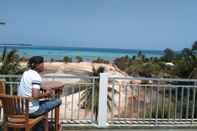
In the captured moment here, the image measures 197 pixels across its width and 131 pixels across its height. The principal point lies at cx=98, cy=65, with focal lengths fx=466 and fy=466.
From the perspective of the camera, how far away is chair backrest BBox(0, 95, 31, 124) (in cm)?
626

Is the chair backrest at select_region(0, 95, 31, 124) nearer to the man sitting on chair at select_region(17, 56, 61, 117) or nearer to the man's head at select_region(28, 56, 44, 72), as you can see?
the man sitting on chair at select_region(17, 56, 61, 117)

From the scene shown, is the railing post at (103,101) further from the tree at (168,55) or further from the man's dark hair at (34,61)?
the tree at (168,55)

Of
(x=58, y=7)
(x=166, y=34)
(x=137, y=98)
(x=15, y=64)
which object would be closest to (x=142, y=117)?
(x=137, y=98)

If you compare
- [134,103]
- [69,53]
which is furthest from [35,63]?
[69,53]

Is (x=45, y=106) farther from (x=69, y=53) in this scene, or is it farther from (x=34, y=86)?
(x=69, y=53)

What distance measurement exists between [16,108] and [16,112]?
66 millimetres

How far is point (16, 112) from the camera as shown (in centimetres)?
636

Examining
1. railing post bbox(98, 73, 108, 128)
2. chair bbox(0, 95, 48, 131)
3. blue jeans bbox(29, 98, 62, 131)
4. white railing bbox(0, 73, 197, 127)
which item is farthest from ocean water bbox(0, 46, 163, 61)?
chair bbox(0, 95, 48, 131)

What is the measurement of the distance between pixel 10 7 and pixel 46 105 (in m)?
53.2

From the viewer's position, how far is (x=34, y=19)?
68.7 m

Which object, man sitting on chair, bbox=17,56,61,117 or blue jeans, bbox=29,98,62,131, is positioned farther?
blue jeans, bbox=29,98,62,131

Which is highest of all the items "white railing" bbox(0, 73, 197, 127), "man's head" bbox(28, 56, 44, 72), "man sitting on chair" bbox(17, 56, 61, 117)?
"man's head" bbox(28, 56, 44, 72)

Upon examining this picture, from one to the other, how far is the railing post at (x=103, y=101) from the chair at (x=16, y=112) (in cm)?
237

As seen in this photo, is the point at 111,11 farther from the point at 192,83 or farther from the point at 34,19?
the point at 192,83
